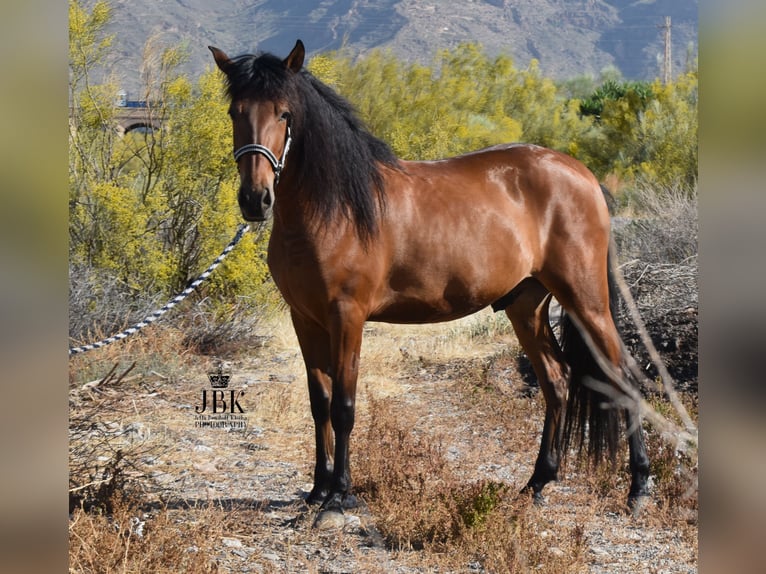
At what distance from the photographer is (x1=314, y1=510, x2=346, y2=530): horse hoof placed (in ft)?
11.9

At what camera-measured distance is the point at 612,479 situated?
426cm

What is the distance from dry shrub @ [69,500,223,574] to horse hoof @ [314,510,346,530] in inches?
18.5

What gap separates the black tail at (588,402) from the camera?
162 inches

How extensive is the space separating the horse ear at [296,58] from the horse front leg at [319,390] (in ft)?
3.80

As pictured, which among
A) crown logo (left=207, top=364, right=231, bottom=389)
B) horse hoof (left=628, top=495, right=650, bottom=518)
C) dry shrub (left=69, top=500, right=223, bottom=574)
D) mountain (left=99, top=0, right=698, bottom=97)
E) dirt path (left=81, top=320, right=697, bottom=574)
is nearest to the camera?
dry shrub (left=69, top=500, right=223, bottom=574)

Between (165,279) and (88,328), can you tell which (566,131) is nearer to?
(165,279)

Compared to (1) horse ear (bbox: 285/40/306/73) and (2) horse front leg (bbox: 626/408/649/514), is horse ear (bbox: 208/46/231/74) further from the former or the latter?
(2) horse front leg (bbox: 626/408/649/514)

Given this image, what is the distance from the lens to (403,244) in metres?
3.79

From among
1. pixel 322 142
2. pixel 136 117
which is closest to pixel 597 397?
pixel 322 142

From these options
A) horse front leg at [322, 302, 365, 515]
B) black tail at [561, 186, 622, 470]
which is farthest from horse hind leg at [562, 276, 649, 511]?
horse front leg at [322, 302, 365, 515]

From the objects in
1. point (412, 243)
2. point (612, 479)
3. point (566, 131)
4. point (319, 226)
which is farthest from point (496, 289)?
point (566, 131)

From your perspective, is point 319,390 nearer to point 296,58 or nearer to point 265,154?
point 265,154
